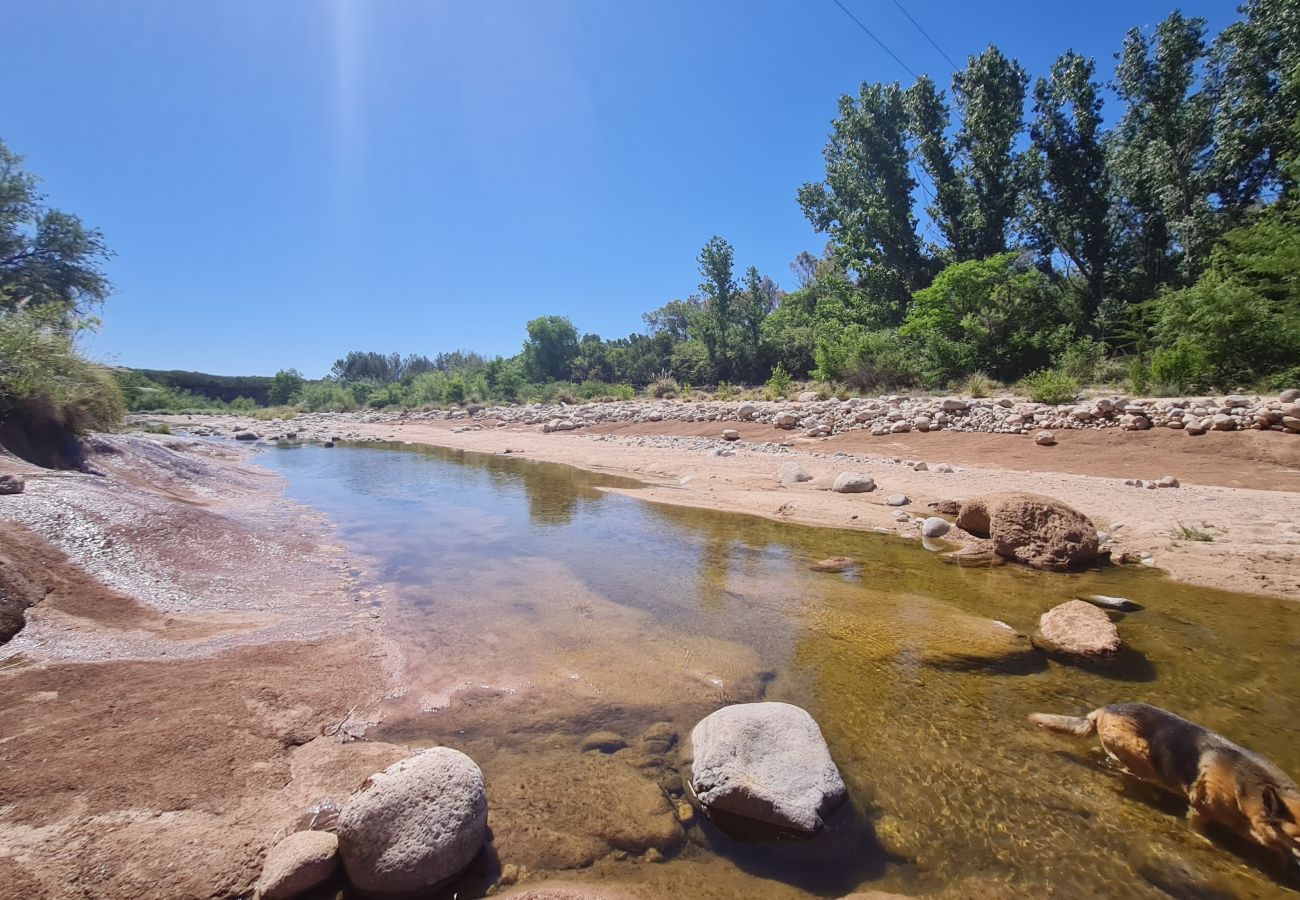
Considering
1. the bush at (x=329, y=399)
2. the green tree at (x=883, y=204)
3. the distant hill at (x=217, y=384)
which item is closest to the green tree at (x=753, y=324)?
the green tree at (x=883, y=204)

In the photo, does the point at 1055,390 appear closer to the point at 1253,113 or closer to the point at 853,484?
the point at 853,484

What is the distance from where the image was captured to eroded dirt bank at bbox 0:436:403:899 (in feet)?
7.60

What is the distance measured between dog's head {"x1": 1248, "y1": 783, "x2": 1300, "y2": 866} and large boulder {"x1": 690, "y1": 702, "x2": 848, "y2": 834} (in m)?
1.91

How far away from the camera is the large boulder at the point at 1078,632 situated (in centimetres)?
454

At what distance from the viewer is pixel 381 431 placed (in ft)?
115

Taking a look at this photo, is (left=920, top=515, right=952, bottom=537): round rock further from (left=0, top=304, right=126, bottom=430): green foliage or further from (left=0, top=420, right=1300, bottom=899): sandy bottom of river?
(left=0, top=304, right=126, bottom=430): green foliage

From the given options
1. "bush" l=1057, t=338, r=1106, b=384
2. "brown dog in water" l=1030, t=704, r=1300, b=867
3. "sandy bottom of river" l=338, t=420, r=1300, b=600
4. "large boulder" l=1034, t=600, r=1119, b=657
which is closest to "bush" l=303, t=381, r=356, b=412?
"sandy bottom of river" l=338, t=420, r=1300, b=600

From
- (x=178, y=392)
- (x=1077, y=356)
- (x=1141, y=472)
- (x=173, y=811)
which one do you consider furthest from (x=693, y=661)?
(x=178, y=392)

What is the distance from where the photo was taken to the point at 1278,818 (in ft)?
8.40

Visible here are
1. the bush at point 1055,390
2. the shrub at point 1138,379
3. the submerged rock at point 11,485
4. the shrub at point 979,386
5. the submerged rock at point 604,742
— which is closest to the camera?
the submerged rock at point 604,742

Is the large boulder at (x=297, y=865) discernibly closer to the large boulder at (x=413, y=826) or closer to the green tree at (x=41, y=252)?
the large boulder at (x=413, y=826)

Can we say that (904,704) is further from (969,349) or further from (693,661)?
(969,349)

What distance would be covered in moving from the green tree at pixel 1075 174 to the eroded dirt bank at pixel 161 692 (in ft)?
104

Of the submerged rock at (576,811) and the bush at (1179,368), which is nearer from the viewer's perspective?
the submerged rock at (576,811)
